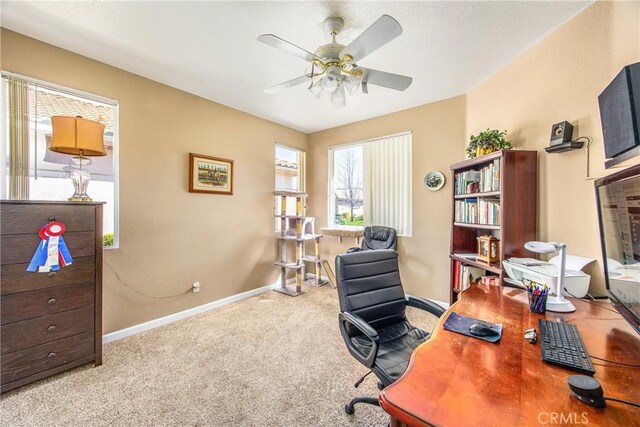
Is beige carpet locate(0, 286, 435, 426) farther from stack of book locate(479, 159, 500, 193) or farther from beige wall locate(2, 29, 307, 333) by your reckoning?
stack of book locate(479, 159, 500, 193)

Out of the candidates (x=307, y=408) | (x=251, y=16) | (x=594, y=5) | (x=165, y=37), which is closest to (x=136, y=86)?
(x=165, y=37)

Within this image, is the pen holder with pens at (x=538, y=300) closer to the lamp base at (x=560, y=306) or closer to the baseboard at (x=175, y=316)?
the lamp base at (x=560, y=306)

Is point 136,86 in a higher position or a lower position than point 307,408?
higher

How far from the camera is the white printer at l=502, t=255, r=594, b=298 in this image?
1620mm

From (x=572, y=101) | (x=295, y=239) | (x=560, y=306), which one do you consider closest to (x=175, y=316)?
(x=295, y=239)

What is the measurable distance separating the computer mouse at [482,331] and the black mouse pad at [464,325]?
1cm

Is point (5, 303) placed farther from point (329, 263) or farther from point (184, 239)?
Result: point (329, 263)

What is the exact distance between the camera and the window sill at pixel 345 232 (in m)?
4.03

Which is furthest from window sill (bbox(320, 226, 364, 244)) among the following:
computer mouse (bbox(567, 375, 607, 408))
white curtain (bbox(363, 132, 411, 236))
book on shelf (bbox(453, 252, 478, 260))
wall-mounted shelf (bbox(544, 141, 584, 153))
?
computer mouse (bbox(567, 375, 607, 408))

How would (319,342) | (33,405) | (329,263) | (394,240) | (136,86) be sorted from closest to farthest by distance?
(33,405) < (319,342) < (136,86) < (394,240) < (329,263)

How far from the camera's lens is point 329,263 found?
4.57m

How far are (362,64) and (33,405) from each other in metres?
3.60

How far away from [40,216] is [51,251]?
0.26m

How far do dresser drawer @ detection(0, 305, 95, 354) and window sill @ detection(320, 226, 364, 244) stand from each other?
9.73ft
